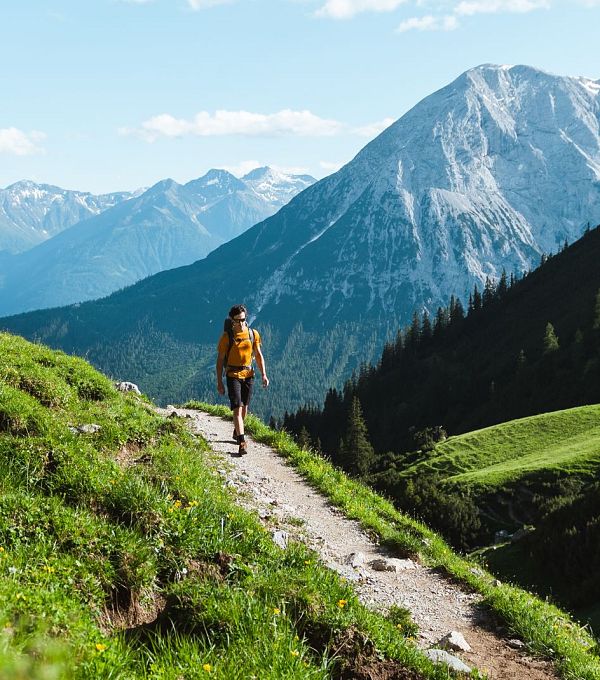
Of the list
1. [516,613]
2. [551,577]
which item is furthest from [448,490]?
[516,613]

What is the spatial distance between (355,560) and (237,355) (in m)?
6.53

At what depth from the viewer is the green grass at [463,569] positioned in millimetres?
7887

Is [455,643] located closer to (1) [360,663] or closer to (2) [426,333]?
(1) [360,663]

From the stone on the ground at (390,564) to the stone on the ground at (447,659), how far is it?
325 centimetres

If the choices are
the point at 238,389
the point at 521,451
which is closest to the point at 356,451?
the point at 521,451

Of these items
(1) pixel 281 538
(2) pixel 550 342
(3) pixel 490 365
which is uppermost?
(2) pixel 550 342

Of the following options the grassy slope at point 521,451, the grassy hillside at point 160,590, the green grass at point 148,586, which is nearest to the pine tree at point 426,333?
the grassy slope at point 521,451

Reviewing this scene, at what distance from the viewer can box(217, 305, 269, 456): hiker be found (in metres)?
15.0

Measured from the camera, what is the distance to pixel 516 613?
28.6 ft

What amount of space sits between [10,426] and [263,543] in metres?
5.11

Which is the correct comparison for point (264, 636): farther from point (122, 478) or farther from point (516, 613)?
point (516, 613)

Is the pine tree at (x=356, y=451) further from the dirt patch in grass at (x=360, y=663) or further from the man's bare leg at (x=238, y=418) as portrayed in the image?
the dirt patch in grass at (x=360, y=663)

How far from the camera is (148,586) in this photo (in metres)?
6.85

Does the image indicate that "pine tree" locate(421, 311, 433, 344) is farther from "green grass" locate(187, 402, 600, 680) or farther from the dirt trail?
the dirt trail
